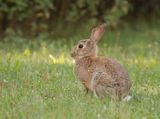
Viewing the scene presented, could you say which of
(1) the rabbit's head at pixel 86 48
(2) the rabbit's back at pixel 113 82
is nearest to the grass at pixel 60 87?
(2) the rabbit's back at pixel 113 82

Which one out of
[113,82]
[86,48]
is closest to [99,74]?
[113,82]

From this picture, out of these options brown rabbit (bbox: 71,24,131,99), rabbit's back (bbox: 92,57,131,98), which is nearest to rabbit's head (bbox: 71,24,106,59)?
brown rabbit (bbox: 71,24,131,99)

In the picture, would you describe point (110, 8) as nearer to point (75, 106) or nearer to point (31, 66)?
point (31, 66)

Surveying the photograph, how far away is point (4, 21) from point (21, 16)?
67 cm

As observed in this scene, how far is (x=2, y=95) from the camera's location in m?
6.36

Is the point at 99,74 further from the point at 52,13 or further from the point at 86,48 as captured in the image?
the point at 52,13

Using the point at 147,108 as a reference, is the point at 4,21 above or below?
above

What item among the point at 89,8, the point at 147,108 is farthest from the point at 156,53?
the point at 147,108

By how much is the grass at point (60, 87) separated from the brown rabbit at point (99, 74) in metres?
0.15

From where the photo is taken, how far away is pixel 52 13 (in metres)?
13.5

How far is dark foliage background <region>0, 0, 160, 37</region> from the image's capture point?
40.8ft

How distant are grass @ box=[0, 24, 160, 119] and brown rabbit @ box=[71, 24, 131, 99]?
15 cm

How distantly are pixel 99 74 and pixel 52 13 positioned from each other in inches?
280

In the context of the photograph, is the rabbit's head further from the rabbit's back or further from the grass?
the rabbit's back
